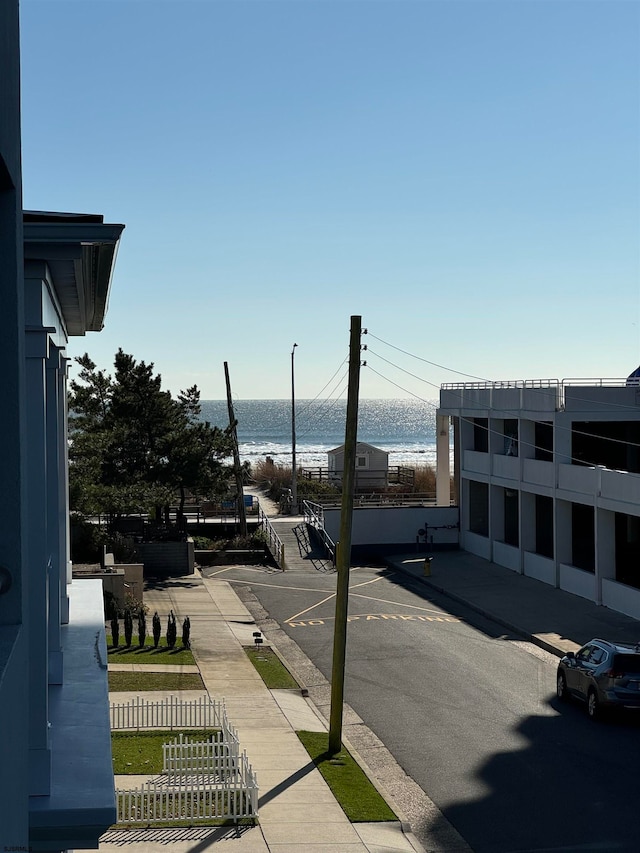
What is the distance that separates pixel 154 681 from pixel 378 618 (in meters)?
9.92

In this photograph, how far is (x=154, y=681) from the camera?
2300 cm

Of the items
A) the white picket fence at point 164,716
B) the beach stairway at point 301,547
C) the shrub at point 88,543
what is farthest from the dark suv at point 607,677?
the shrub at point 88,543

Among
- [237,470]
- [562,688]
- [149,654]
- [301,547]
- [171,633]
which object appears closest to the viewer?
[562,688]

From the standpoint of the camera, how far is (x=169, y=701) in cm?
2006

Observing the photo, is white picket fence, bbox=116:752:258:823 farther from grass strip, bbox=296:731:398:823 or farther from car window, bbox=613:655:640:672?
car window, bbox=613:655:640:672

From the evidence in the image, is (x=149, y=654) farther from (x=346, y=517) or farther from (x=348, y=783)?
(x=348, y=783)

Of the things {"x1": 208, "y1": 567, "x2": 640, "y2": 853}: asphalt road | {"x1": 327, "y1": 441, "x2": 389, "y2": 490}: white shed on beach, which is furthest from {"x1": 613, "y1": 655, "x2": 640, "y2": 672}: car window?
{"x1": 327, "y1": 441, "x2": 389, "y2": 490}: white shed on beach

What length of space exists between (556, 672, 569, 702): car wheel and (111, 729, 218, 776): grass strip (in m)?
7.67

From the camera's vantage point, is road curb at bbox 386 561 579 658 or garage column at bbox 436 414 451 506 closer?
road curb at bbox 386 561 579 658

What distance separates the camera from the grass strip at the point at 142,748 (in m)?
16.4

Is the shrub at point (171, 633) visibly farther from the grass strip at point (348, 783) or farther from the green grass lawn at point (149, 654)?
the grass strip at point (348, 783)

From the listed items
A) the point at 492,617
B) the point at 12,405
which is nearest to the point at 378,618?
the point at 492,617

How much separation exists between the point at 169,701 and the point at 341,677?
3769 millimetres

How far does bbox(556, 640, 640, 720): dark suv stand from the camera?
19.7 metres
